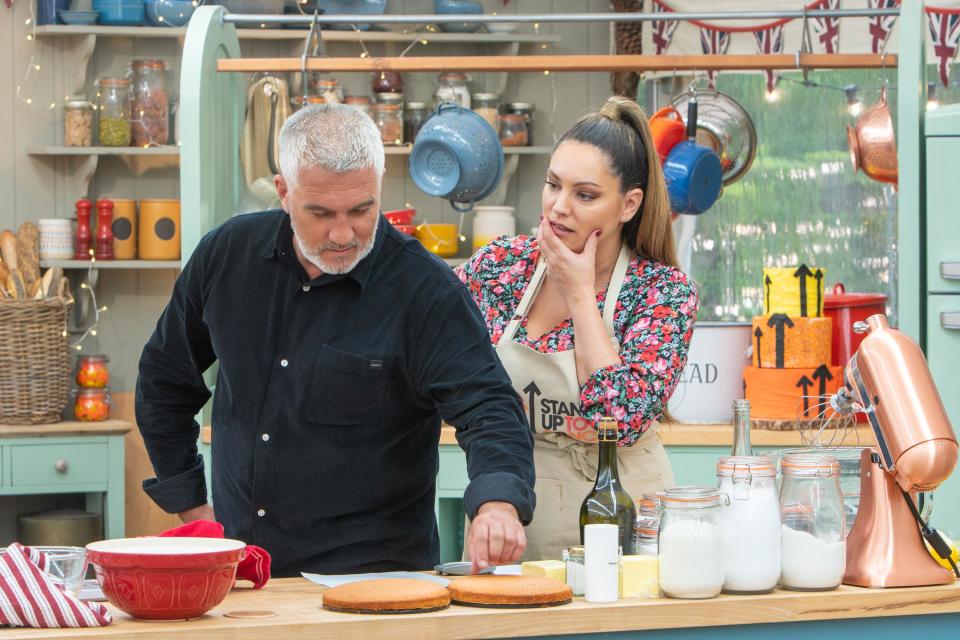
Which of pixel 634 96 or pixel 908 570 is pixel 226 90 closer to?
pixel 634 96

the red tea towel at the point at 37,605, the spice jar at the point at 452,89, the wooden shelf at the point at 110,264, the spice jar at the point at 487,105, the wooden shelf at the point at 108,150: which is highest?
the spice jar at the point at 452,89

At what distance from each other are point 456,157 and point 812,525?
206cm

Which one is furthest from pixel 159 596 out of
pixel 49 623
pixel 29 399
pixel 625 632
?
pixel 29 399

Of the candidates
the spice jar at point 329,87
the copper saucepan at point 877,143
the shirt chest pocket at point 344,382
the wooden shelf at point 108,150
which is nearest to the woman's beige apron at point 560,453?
the shirt chest pocket at point 344,382

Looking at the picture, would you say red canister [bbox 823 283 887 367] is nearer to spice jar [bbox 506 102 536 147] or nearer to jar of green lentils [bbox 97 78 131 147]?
spice jar [bbox 506 102 536 147]

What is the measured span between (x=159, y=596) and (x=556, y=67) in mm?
2317

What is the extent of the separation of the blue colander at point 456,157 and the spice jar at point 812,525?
199 cm

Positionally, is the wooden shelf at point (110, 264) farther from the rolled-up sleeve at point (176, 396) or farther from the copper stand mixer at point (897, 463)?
the copper stand mixer at point (897, 463)

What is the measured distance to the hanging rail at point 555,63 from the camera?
3561 mm

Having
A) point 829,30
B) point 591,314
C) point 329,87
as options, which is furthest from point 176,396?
point 829,30

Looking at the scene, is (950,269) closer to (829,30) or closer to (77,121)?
(829,30)

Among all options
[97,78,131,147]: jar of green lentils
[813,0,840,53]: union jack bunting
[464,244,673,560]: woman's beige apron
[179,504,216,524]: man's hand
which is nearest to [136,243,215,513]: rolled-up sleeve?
[179,504,216,524]: man's hand

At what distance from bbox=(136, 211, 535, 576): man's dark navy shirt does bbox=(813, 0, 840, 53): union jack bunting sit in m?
2.70

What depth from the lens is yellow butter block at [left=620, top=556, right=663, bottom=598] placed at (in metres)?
1.76
